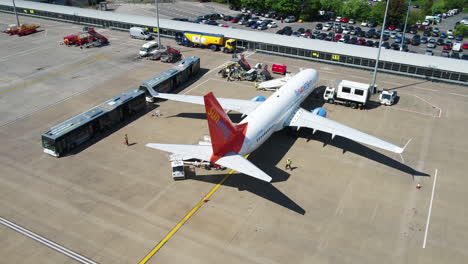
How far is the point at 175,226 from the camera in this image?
37125 mm

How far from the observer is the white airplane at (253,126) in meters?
37.7

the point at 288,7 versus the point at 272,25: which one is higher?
the point at 288,7

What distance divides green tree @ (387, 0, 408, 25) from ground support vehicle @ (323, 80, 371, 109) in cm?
7522

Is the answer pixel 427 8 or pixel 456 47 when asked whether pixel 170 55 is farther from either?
pixel 427 8

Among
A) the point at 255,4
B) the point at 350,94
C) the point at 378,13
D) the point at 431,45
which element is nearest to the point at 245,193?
the point at 350,94

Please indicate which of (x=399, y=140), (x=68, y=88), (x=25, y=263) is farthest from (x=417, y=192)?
(x=68, y=88)

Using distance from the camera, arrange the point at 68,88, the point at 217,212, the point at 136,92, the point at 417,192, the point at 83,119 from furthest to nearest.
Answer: the point at 68,88, the point at 136,92, the point at 83,119, the point at 417,192, the point at 217,212

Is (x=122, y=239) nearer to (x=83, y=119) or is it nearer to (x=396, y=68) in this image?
(x=83, y=119)

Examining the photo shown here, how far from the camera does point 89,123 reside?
50.6 metres

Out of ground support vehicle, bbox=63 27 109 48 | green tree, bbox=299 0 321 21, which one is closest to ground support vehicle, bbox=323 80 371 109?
ground support vehicle, bbox=63 27 109 48

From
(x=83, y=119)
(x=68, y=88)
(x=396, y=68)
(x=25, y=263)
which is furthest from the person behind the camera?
(x=396, y=68)

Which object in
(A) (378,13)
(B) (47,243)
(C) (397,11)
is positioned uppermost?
(C) (397,11)

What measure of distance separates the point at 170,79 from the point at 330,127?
103 ft

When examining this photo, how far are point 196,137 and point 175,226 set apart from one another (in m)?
17.6
